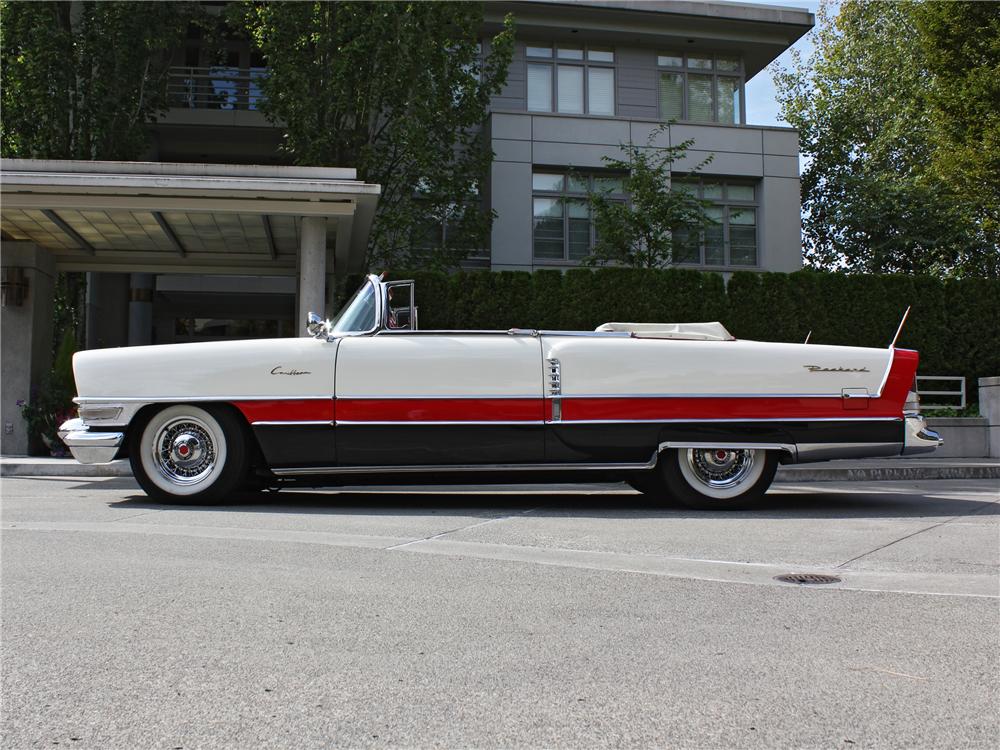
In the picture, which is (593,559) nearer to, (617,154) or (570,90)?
(617,154)

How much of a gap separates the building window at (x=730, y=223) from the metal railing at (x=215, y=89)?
38.4ft

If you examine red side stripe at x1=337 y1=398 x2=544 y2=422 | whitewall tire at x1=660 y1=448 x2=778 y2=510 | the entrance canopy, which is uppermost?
the entrance canopy

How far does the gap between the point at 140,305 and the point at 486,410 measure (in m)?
21.1

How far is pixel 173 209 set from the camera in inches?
496

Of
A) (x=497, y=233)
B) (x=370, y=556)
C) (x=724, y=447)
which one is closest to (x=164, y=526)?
(x=370, y=556)

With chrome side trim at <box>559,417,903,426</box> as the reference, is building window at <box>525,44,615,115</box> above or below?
above

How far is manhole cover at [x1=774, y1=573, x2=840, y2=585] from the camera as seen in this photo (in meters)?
4.78

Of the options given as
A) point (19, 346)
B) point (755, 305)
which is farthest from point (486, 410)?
point (755, 305)

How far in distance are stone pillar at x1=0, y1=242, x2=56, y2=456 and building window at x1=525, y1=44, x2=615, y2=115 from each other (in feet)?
46.2

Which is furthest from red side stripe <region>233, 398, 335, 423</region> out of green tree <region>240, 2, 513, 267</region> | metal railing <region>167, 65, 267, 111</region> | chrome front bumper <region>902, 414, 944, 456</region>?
metal railing <region>167, 65, 267, 111</region>

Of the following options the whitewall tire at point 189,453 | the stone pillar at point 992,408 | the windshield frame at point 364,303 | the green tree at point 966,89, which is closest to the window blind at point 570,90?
the green tree at point 966,89

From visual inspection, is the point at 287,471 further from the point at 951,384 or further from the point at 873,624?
the point at 951,384

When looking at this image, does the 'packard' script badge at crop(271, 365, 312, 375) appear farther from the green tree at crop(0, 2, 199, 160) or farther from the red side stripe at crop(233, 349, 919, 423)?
the green tree at crop(0, 2, 199, 160)

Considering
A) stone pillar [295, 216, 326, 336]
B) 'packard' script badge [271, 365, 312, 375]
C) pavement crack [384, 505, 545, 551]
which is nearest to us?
pavement crack [384, 505, 545, 551]
